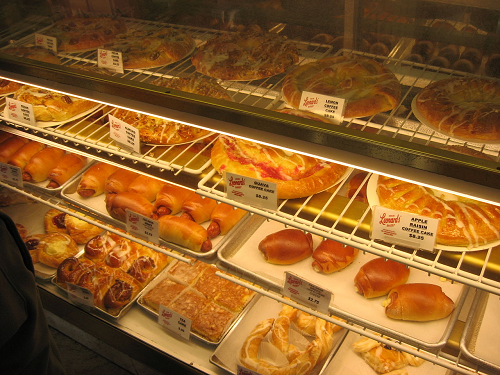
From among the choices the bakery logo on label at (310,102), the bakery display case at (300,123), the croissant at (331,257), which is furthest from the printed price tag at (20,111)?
the croissant at (331,257)

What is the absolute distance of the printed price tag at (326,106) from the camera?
158cm

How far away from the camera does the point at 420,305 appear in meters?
1.82

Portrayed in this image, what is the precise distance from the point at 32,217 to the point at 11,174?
781 millimetres

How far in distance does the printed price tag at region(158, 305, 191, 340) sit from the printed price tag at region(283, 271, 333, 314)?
0.78m

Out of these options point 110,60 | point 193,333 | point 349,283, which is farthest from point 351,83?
point 193,333

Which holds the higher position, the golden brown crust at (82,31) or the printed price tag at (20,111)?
the golden brown crust at (82,31)

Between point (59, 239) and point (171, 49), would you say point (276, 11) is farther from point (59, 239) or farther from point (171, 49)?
point (59, 239)

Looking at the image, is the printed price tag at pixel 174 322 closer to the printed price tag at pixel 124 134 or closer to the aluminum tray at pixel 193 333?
the aluminum tray at pixel 193 333

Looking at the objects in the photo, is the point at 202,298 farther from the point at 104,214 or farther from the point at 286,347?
the point at 104,214

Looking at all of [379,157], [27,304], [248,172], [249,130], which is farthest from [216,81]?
[27,304]

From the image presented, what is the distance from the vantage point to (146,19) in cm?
230

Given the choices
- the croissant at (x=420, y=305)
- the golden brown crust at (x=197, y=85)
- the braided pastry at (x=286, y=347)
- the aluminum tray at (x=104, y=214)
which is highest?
the golden brown crust at (x=197, y=85)

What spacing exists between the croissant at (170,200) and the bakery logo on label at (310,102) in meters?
1.06

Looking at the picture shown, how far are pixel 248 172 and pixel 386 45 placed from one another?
0.78 meters
